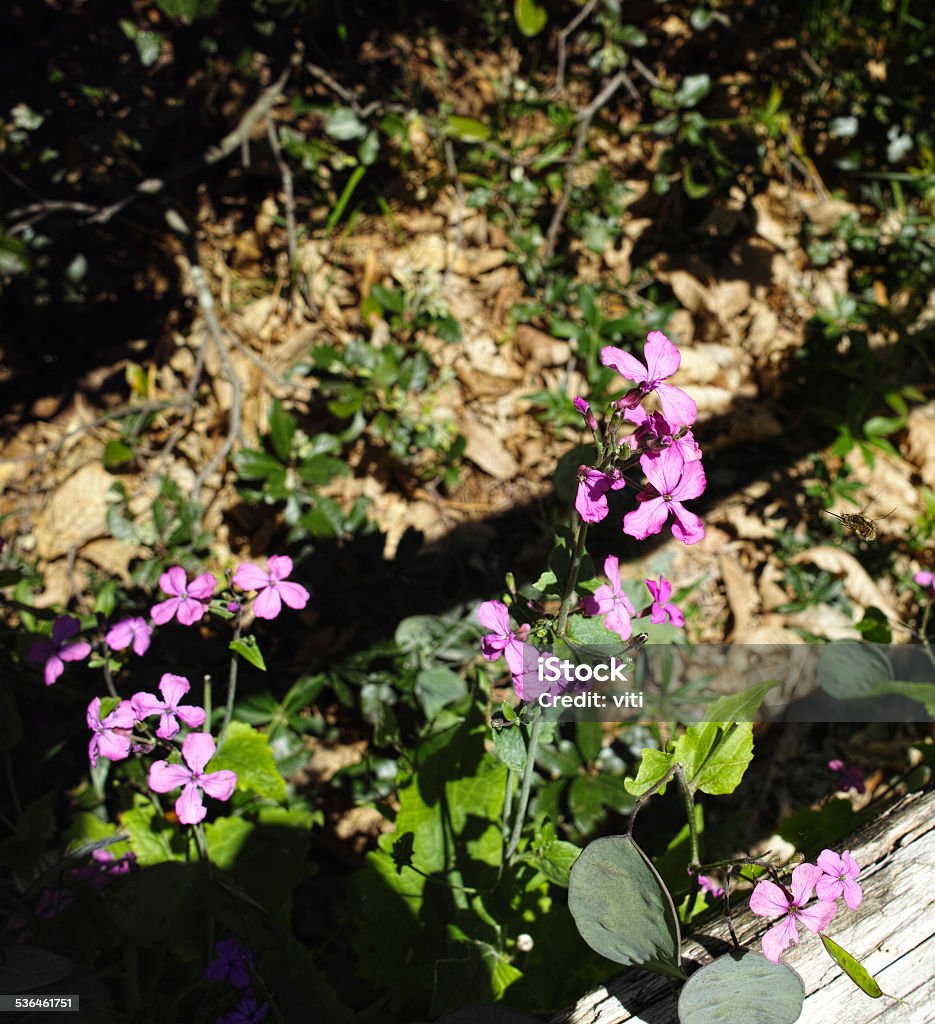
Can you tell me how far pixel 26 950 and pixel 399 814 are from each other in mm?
666

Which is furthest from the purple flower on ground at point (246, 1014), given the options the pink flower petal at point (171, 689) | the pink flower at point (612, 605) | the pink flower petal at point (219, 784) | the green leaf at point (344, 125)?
the green leaf at point (344, 125)

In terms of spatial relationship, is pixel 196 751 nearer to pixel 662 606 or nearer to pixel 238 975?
pixel 238 975

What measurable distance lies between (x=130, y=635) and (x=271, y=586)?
12.3 inches

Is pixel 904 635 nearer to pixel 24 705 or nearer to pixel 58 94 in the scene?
pixel 24 705

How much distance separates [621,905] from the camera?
42.2 inches

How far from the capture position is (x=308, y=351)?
2770 mm

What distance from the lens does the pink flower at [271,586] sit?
1.32m

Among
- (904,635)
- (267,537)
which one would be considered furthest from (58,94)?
(904,635)

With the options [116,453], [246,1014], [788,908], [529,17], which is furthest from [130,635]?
[529,17]

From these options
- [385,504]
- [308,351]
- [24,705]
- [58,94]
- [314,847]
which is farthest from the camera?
[308,351]

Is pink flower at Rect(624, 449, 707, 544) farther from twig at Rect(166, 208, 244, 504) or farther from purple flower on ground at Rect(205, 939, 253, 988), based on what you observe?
twig at Rect(166, 208, 244, 504)

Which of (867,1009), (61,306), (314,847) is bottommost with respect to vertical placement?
(314,847)

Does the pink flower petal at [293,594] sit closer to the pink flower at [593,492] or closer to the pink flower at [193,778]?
the pink flower at [193,778]

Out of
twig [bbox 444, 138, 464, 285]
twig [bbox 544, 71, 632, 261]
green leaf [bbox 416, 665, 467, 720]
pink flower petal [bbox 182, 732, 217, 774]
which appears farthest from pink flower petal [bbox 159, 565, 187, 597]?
twig [bbox 544, 71, 632, 261]
